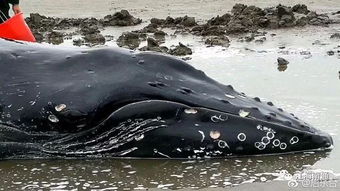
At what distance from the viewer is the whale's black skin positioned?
6.13 metres

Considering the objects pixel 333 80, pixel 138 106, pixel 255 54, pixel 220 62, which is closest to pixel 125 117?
pixel 138 106

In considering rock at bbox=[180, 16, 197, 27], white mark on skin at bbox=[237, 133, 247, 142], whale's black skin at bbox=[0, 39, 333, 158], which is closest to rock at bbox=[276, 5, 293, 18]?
rock at bbox=[180, 16, 197, 27]

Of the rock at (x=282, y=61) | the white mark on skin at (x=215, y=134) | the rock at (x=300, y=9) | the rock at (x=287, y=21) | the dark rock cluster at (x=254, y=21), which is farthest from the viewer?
the rock at (x=300, y=9)

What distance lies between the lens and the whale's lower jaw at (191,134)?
6.12 metres

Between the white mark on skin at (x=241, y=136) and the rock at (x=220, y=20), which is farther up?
the rock at (x=220, y=20)

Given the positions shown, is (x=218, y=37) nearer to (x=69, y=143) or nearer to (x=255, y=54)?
(x=255, y=54)

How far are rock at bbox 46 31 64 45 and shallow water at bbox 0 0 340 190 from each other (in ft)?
11.5

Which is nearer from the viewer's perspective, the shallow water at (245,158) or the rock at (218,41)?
the shallow water at (245,158)

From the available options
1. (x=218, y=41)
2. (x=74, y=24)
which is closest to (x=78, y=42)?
(x=218, y=41)

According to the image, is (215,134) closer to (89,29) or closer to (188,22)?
(188,22)

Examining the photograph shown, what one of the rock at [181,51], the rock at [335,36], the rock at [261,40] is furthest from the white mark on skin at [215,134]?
the rock at [335,36]

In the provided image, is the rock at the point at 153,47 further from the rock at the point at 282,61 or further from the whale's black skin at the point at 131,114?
the whale's black skin at the point at 131,114

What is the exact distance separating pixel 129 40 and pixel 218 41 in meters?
2.19

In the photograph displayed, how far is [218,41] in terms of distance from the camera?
13.2 metres
